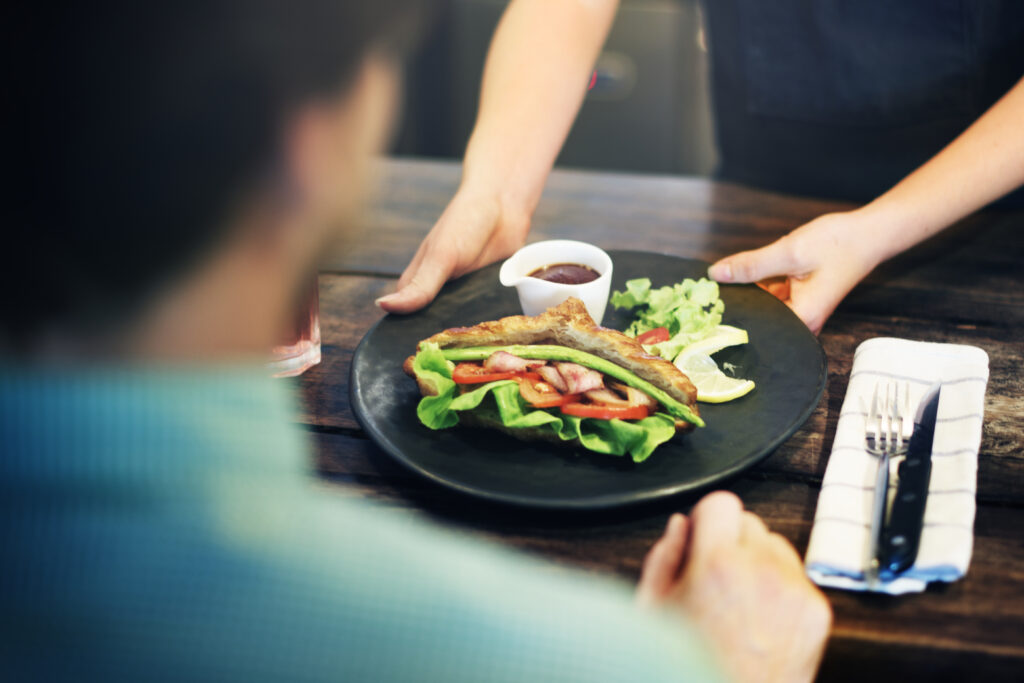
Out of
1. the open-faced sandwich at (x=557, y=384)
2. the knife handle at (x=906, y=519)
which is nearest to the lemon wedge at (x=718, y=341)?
the open-faced sandwich at (x=557, y=384)

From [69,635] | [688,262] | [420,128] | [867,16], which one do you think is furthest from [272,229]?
[420,128]

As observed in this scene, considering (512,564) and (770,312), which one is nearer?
(512,564)

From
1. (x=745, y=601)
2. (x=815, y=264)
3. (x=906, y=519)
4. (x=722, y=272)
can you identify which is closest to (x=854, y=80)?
(x=815, y=264)

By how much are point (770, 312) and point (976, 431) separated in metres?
0.45

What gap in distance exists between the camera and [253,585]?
1.02 m

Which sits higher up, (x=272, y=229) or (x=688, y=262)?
(x=688, y=262)

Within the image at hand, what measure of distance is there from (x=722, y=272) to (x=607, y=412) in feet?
1.91

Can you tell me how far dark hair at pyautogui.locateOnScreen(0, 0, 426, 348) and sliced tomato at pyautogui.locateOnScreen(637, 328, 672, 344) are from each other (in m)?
1.20

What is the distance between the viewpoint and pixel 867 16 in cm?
222

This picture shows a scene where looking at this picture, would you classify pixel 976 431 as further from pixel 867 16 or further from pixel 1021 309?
pixel 867 16

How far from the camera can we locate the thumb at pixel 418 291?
155 centimetres

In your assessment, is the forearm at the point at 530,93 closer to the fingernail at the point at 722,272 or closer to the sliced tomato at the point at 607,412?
the fingernail at the point at 722,272

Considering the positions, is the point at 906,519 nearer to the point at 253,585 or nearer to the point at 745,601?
the point at 745,601

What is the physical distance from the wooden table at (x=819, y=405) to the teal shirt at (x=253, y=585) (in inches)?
2.3
